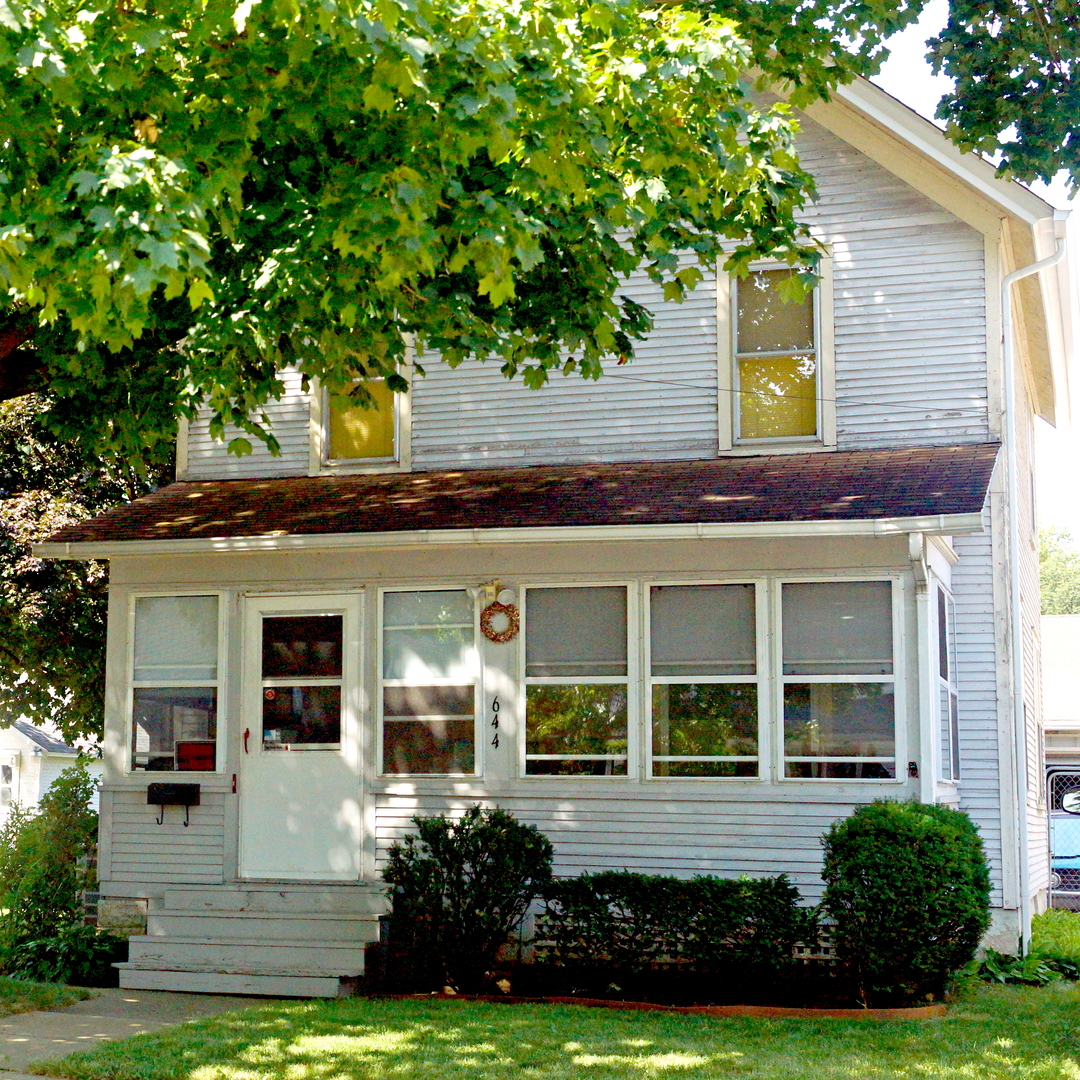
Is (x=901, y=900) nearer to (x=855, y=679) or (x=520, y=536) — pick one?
(x=855, y=679)

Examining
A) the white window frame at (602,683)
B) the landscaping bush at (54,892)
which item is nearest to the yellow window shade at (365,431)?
the white window frame at (602,683)

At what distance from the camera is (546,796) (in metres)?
11.3

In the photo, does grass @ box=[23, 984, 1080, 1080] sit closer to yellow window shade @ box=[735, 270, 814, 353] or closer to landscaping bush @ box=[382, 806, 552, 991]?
landscaping bush @ box=[382, 806, 552, 991]

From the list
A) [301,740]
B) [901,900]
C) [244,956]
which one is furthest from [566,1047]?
[301,740]

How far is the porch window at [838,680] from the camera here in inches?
417

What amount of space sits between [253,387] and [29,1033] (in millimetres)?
4314

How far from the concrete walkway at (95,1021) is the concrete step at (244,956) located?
0.25 metres

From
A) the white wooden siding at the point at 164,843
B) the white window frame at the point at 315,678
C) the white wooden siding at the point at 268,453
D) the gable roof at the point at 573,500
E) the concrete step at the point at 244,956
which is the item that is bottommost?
the concrete step at the point at 244,956

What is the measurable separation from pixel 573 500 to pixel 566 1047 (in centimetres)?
476

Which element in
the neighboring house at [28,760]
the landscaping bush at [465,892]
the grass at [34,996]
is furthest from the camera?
the neighboring house at [28,760]

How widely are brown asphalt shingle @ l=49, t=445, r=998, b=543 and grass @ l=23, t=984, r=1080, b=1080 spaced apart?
3553 mm

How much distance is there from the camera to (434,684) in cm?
1172

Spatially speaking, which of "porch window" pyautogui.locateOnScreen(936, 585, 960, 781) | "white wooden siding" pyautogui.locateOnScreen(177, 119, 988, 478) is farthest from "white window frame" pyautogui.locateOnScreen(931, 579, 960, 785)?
"white wooden siding" pyautogui.locateOnScreen(177, 119, 988, 478)

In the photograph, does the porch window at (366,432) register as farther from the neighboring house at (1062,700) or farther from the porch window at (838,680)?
the neighboring house at (1062,700)
